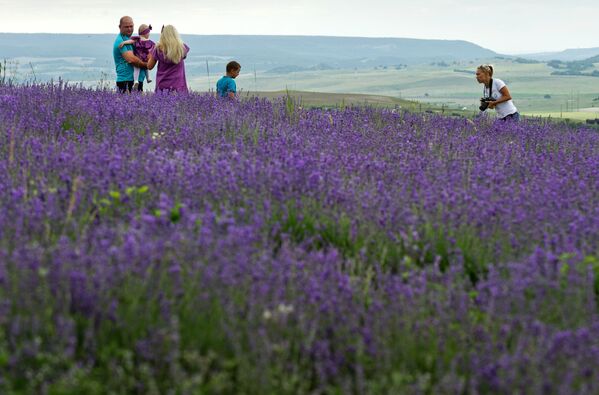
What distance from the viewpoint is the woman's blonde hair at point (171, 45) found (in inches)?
377

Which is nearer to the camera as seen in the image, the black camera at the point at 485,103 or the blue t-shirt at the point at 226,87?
the black camera at the point at 485,103

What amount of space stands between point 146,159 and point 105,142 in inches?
19.8

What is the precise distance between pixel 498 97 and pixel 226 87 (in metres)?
Answer: 3.40

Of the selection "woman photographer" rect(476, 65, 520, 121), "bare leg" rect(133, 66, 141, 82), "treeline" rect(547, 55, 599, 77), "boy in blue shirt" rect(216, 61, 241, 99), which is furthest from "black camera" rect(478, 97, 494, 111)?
"treeline" rect(547, 55, 599, 77)

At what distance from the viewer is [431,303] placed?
299cm

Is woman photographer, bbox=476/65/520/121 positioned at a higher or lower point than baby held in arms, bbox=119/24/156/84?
lower

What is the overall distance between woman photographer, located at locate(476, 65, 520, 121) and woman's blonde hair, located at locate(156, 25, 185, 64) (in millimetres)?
3726

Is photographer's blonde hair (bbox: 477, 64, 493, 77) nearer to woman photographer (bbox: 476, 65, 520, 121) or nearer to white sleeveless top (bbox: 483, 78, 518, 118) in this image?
woman photographer (bbox: 476, 65, 520, 121)

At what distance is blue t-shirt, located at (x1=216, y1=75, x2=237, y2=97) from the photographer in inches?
378

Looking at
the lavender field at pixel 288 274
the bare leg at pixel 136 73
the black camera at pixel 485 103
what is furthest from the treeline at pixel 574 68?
the lavender field at pixel 288 274

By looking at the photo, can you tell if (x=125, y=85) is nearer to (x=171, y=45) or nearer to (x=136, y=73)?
(x=136, y=73)

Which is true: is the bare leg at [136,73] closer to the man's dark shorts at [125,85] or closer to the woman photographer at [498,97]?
the man's dark shorts at [125,85]

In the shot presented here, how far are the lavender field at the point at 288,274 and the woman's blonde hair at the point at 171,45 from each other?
4467 mm

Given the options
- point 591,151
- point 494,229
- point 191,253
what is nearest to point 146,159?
point 191,253
